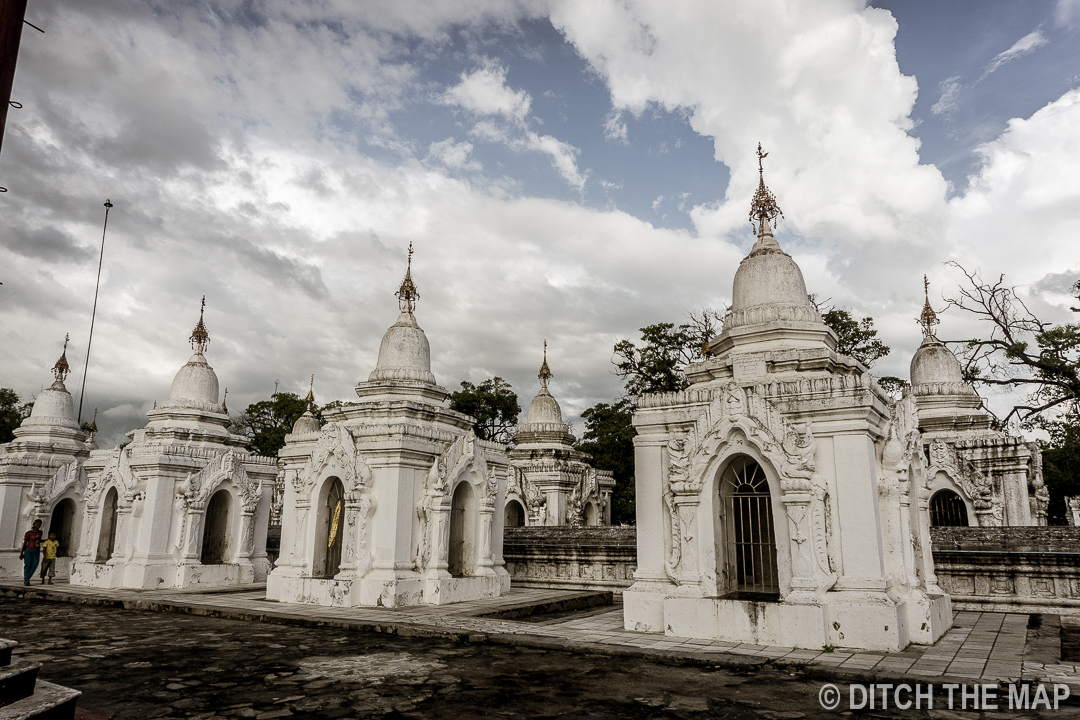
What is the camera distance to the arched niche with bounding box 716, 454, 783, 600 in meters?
11.2

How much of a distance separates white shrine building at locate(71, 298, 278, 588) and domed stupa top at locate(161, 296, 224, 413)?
0.03 m

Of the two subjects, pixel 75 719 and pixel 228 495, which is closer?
pixel 75 719

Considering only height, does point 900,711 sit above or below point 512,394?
below

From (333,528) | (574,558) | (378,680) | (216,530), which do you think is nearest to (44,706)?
(378,680)

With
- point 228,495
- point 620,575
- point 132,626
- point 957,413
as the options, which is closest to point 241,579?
point 228,495

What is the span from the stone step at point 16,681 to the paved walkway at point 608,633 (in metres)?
6.47

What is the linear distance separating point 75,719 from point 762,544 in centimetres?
904

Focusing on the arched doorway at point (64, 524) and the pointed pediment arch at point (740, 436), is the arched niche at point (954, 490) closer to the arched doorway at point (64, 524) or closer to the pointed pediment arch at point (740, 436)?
the pointed pediment arch at point (740, 436)

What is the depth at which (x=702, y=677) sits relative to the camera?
825 centimetres

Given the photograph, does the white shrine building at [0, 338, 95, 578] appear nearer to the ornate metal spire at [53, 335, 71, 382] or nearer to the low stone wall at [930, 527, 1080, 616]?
the ornate metal spire at [53, 335, 71, 382]

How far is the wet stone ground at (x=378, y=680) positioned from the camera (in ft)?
22.4

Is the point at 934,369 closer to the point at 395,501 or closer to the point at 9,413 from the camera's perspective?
the point at 395,501

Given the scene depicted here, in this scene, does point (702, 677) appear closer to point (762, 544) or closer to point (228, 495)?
point (762, 544)

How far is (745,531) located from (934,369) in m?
17.0
